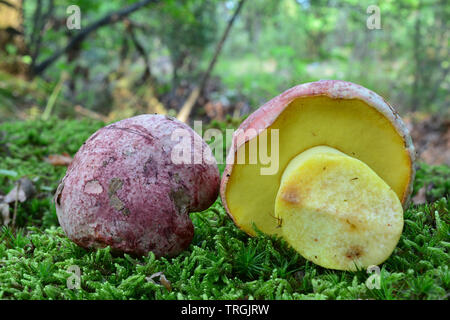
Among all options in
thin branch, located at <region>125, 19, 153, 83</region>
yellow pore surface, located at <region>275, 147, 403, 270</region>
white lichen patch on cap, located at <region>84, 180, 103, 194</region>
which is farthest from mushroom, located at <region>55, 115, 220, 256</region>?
thin branch, located at <region>125, 19, 153, 83</region>

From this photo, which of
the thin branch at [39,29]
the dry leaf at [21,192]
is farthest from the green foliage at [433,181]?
the thin branch at [39,29]

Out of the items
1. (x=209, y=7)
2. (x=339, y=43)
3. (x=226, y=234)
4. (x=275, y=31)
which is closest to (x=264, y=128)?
(x=226, y=234)

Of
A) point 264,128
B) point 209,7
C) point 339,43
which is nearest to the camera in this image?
point 264,128

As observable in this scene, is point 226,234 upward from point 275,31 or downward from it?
downward

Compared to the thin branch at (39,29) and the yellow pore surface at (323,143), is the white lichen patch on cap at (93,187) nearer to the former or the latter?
the yellow pore surface at (323,143)

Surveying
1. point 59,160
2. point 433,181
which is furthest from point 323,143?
point 59,160
